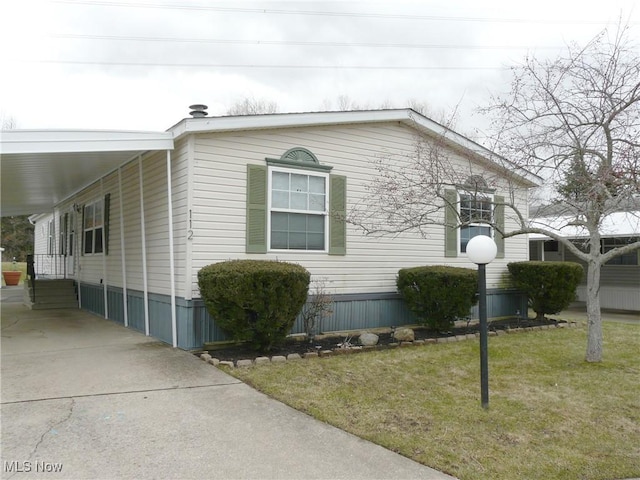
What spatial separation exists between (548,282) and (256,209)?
6.82m

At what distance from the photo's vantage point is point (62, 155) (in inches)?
278

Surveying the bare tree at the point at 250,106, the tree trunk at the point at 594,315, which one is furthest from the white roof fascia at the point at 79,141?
the bare tree at the point at 250,106

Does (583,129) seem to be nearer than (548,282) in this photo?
Yes

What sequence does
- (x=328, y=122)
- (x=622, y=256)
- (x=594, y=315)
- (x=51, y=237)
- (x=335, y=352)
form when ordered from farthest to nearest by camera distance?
(x=51, y=237)
(x=622, y=256)
(x=328, y=122)
(x=335, y=352)
(x=594, y=315)

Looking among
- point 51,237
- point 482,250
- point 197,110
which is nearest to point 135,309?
point 197,110

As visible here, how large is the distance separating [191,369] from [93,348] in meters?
2.11

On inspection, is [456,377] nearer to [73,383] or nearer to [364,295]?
[364,295]

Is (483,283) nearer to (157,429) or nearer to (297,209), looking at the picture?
(157,429)

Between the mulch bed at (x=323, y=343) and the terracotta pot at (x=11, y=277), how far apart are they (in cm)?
1970

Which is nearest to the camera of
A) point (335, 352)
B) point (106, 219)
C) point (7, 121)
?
point (335, 352)

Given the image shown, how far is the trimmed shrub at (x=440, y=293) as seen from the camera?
27.8 ft

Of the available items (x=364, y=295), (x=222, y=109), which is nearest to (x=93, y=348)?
(x=364, y=295)

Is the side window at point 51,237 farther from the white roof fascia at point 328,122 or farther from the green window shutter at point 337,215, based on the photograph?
the green window shutter at point 337,215

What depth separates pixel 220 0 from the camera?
1290 centimetres
